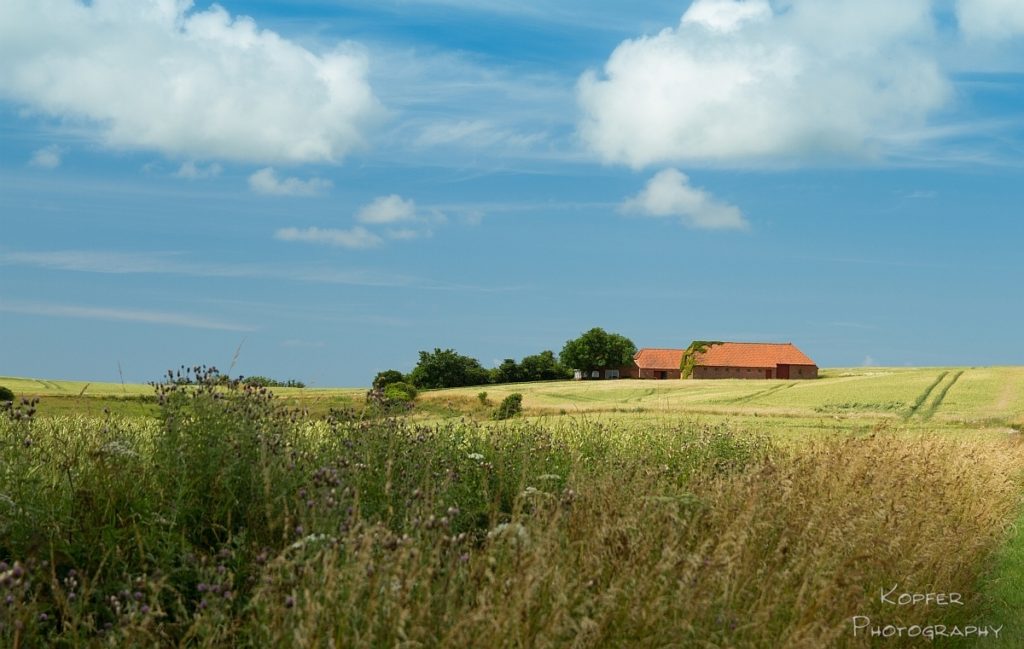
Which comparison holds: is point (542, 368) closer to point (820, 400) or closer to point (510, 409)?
point (820, 400)

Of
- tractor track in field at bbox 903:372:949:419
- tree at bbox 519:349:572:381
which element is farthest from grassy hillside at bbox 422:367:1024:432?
tree at bbox 519:349:572:381

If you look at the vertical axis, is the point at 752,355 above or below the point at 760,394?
above

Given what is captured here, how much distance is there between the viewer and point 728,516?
7.43 m

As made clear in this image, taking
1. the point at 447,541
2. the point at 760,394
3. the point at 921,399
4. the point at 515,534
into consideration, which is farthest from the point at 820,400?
the point at 515,534

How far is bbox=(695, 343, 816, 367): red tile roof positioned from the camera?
82250 millimetres

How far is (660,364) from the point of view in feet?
295

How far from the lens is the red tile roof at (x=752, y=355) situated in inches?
3238

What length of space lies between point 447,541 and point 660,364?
279ft

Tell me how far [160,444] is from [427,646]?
3986mm

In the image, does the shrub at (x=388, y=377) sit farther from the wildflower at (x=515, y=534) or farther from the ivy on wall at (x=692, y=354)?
the wildflower at (x=515, y=534)

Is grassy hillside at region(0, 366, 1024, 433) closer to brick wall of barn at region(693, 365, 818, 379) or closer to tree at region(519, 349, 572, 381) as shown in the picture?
tree at region(519, 349, 572, 381)

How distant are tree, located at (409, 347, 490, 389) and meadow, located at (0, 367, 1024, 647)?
58778 mm

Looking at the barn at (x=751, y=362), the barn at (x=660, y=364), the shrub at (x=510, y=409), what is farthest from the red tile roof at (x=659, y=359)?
the shrub at (x=510, y=409)

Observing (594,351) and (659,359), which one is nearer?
(594,351)
